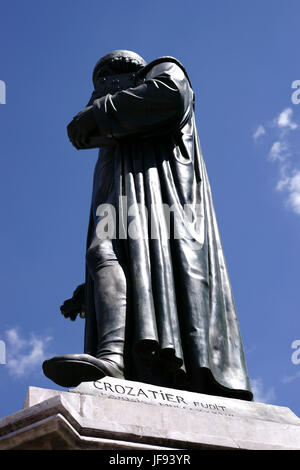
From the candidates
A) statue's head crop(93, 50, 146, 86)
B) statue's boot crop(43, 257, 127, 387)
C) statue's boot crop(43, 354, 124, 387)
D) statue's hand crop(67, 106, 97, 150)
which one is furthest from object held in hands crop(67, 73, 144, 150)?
statue's boot crop(43, 354, 124, 387)

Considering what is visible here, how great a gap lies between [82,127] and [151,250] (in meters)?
1.74

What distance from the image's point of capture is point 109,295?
684cm

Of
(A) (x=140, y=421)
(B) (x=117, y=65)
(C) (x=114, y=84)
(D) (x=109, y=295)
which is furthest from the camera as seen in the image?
(B) (x=117, y=65)

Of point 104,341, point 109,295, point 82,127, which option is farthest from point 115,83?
point 104,341

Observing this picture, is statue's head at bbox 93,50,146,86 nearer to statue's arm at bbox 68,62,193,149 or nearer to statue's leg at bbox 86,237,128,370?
statue's arm at bbox 68,62,193,149

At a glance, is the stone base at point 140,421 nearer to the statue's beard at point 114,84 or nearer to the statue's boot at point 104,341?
the statue's boot at point 104,341

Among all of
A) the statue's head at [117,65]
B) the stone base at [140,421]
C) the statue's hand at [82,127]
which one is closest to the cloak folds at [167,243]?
the statue's hand at [82,127]

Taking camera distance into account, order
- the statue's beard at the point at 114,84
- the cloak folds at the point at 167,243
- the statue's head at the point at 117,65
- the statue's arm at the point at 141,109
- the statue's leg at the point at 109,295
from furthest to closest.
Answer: the statue's head at the point at 117,65
the statue's beard at the point at 114,84
the statue's arm at the point at 141,109
the cloak folds at the point at 167,243
the statue's leg at the point at 109,295

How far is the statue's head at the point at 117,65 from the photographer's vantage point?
30.1ft

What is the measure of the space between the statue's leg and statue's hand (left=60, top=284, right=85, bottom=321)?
4.12 feet

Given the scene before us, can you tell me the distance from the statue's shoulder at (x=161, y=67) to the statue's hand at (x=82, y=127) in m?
0.86

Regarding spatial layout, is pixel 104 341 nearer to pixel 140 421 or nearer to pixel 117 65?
pixel 140 421

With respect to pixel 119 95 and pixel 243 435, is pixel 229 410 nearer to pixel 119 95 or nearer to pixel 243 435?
pixel 243 435

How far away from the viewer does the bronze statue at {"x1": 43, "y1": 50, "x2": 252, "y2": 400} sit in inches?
259
